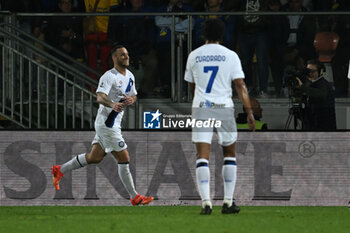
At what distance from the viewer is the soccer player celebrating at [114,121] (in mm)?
10586

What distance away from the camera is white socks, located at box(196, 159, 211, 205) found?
8.62 m

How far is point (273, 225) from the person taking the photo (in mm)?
7891

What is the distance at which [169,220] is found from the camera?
27.3 feet

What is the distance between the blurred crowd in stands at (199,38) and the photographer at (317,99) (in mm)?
143

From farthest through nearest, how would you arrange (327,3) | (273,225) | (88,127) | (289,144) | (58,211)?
1. (327,3)
2. (88,127)
3. (289,144)
4. (58,211)
5. (273,225)

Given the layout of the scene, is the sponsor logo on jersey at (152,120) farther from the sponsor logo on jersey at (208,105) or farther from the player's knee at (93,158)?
the sponsor logo on jersey at (208,105)

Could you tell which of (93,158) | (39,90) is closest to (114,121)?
(93,158)

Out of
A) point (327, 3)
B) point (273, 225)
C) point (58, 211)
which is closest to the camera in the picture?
point (273, 225)

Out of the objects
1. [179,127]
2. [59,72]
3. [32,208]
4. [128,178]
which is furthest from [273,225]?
[59,72]

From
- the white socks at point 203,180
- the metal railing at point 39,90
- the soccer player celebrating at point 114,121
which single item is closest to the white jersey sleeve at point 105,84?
the soccer player celebrating at point 114,121

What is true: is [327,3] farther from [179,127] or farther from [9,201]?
[9,201]

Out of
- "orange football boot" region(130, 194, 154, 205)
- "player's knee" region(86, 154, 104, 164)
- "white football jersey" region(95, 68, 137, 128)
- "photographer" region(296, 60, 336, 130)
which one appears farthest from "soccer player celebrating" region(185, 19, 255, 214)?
"photographer" region(296, 60, 336, 130)

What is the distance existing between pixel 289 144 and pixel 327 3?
9.67ft

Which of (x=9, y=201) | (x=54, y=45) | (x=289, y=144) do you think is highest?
(x=54, y=45)
